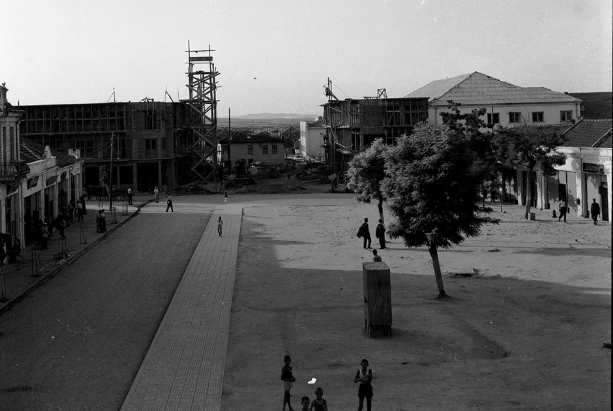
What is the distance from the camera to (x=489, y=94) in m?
71.9

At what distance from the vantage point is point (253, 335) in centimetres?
1922

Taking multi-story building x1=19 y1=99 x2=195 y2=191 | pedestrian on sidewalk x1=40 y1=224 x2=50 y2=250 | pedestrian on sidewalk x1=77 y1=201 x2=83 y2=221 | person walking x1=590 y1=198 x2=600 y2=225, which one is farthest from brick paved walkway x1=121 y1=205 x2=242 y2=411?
multi-story building x1=19 y1=99 x2=195 y2=191

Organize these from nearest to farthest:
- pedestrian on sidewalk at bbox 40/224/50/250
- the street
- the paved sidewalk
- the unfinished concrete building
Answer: the street
the paved sidewalk
pedestrian on sidewalk at bbox 40/224/50/250
the unfinished concrete building

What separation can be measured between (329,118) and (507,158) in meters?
45.1

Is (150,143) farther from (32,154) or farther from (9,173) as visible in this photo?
(9,173)

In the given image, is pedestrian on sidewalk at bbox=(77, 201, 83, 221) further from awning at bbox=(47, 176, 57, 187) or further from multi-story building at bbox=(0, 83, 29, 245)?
multi-story building at bbox=(0, 83, 29, 245)

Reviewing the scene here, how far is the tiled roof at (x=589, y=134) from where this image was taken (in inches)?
1604

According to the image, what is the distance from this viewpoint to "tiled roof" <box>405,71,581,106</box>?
233 ft

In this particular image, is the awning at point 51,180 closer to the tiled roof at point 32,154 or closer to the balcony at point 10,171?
the tiled roof at point 32,154

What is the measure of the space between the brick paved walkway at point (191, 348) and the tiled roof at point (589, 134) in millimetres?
21947

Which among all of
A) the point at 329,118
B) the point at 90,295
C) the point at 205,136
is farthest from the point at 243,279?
the point at 329,118

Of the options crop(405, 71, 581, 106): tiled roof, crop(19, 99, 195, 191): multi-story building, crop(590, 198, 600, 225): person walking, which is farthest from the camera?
crop(405, 71, 581, 106): tiled roof

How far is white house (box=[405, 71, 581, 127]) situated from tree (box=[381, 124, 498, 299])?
4681cm

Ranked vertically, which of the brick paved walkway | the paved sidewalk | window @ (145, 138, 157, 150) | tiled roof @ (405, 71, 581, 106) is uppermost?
tiled roof @ (405, 71, 581, 106)
